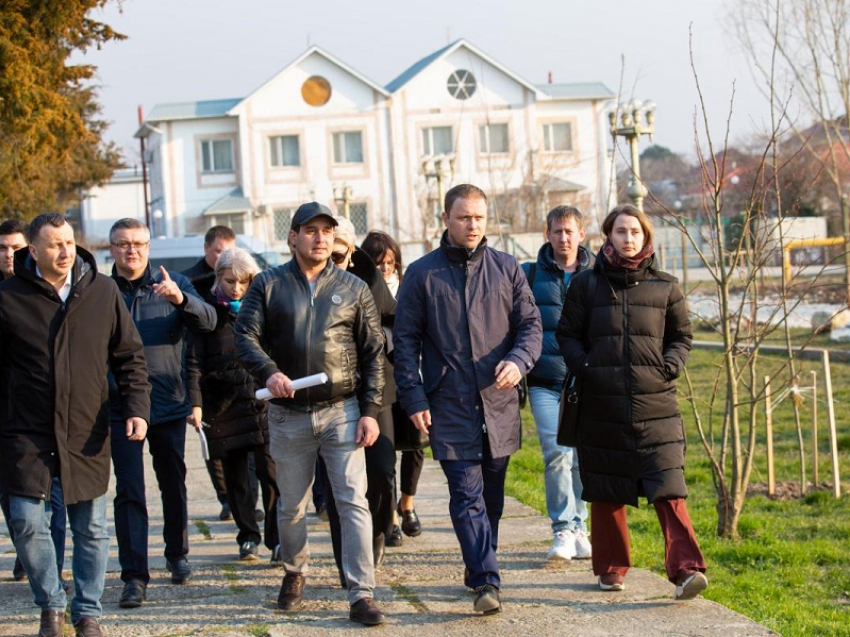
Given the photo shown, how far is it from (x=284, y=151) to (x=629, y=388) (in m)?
46.6

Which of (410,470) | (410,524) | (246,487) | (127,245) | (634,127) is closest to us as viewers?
(127,245)

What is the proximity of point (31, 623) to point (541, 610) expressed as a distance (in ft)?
8.18

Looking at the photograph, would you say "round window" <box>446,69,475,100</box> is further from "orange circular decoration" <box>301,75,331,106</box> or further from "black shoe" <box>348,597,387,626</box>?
"black shoe" <box>348,597,387,626</box>

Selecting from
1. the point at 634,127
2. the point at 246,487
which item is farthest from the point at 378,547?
the point at 634,127

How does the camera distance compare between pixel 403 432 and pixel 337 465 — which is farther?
pixel 403 432

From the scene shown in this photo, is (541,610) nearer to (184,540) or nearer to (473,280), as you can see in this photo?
(473,280)

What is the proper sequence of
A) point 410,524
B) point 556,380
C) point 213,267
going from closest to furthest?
point 556,380 < point 410,524 < point 213,267

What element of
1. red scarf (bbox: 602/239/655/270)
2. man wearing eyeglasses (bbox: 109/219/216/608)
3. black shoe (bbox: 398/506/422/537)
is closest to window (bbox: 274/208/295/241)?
black shoe (bbox: 398/506/422/537)

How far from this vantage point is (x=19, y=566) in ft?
22.3

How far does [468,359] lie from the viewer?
5824 millimetres

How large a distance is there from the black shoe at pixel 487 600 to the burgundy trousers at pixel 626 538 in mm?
662

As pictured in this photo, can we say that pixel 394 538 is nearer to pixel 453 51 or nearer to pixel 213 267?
pixel 213 267

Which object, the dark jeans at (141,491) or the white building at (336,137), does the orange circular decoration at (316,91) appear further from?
the dark jeans at (141,491)

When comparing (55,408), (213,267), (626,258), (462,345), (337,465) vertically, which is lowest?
(337,465)
